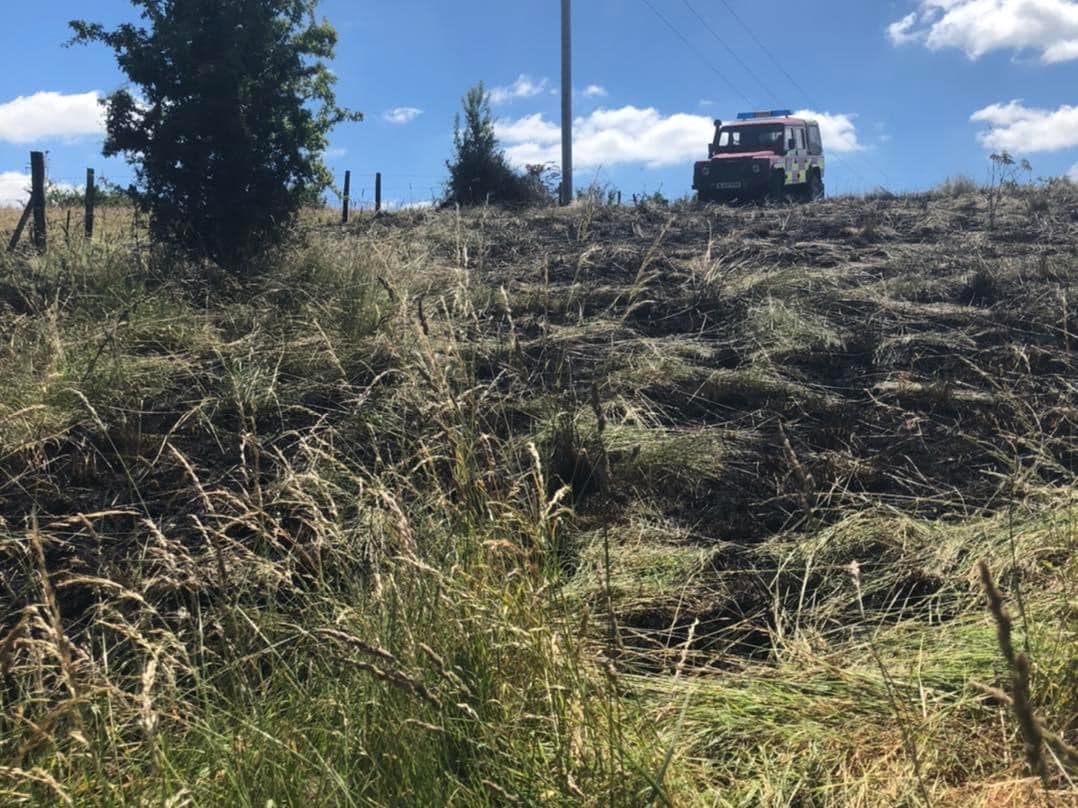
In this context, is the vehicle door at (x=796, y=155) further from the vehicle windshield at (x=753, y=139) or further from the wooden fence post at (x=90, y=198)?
the wooden fence post at (x=90, y=198)

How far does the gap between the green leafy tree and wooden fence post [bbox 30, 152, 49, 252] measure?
187 cm

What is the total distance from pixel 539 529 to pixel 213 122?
214 inches

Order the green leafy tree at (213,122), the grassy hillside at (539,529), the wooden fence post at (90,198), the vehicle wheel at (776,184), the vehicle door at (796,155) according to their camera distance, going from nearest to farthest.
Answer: the grassy hillside at (539,529) < the green leafy tree at (213,122) < the wooden fence post at (90,198) < the vehicle wheel at (776,184) < the vehicle door at (796,155)

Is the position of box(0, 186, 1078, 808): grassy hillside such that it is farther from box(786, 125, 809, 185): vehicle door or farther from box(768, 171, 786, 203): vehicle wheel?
box(786, 125, 809, 185): vehicle door

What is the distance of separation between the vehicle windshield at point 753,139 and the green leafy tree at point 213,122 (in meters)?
12.0

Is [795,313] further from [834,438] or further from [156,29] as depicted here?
[156,29]

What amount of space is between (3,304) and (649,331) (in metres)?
4.04

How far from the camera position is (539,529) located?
189cm

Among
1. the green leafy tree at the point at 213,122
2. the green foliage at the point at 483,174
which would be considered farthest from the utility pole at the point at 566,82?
the green leafy tree at the point at 213,122

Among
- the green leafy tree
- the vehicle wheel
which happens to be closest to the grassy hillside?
the green leafy tree

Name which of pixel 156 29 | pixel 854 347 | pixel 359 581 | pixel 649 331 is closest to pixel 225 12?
pixel 156 29

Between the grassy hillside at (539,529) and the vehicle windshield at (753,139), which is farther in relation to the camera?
the vehicle windshield at (753,139)

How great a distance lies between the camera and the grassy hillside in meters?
1.68

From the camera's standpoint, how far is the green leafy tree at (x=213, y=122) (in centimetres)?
614
